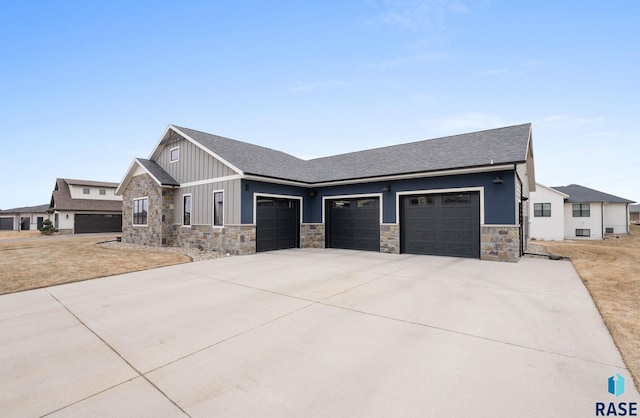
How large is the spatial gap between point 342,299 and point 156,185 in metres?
14.4

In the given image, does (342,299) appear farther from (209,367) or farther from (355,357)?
(209,367)

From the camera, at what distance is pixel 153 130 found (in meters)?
17.2

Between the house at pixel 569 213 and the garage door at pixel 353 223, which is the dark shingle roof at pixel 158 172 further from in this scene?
the house at pixel 569 213

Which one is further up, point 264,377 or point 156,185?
point 156,185

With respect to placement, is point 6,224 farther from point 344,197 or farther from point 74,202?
point 344,197

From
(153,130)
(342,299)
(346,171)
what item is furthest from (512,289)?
(153,130)

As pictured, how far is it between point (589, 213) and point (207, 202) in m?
31.0

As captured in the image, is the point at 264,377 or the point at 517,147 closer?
the point at 264,377

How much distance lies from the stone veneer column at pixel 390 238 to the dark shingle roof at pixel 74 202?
103 ft

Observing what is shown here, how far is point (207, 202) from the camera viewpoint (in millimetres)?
13305

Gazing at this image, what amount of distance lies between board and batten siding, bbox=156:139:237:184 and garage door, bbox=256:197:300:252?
2337mm

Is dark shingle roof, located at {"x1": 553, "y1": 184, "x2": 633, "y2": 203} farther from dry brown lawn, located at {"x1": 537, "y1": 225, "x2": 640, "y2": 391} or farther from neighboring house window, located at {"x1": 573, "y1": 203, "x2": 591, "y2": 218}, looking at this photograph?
dry brown lawn, located at {"x1": 537, "y1": 225, "x2": 640, "y2": 391}

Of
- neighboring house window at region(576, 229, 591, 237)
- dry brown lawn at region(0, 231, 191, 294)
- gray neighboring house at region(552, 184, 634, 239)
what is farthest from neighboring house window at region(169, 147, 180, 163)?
neighboring house window at region(576, 229, 591, 237)

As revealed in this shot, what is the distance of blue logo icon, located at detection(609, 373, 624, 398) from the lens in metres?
2.42
